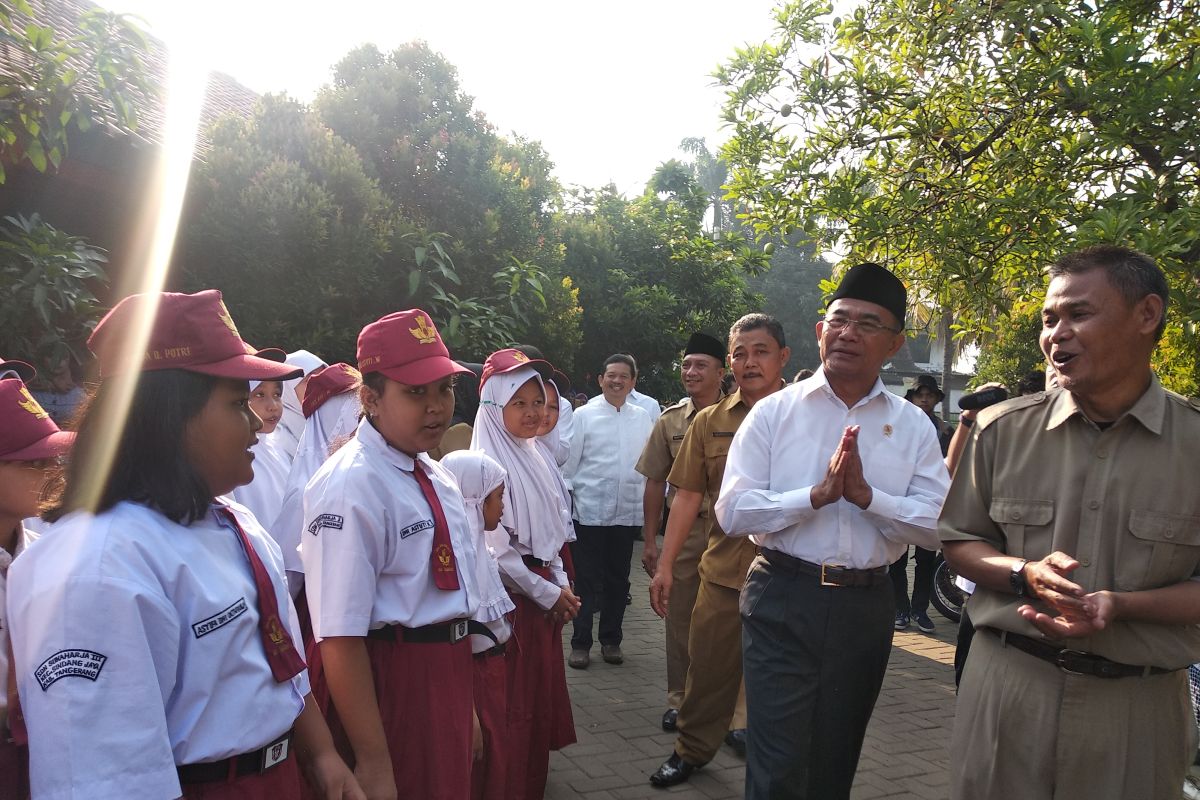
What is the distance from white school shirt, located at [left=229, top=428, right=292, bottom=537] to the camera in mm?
4098

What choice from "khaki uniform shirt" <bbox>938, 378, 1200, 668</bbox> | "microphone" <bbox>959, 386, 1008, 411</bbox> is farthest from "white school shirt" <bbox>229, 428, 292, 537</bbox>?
"microphone" <bbox>959, 386, 1008, 411</bbox>

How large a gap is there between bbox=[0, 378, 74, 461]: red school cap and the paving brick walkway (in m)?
2.94

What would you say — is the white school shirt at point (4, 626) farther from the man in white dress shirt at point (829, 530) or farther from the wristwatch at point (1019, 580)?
the wristwatch at point (1019, 580)

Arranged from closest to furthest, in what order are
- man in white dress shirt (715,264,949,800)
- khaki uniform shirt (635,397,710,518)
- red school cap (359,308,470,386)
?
red school cap (359,308,470,386)
man in white dress shirt (715,264,949,800)
khaki uniform shirt (635,397,710,518)

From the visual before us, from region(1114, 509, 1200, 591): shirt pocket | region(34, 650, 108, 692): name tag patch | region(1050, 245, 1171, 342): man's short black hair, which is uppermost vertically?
region(1050, 245, 1171, 342): man's short black hair

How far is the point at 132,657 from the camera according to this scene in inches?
63.2

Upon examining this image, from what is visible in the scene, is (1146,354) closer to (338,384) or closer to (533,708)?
(533,708)

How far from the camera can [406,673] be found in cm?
271

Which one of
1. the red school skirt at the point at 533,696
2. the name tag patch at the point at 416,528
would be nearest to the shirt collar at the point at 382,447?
the name tag patch at the point at 416,528

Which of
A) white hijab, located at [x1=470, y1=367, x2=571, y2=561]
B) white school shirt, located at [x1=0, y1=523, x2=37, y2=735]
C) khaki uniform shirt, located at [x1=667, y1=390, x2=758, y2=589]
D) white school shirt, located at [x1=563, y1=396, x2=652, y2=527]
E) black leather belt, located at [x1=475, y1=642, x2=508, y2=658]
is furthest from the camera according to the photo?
white school shirt, located at [x1=563, y1=396, x2=652, y2=527]

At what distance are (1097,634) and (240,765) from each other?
212 centimetres

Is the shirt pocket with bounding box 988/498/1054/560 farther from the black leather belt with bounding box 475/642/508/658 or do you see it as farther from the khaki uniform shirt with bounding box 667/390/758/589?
the khaki uniform shirt with bounding box 667/390/758/589

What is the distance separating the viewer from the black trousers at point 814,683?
10.4 ft

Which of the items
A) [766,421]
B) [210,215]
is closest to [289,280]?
[210,215]
